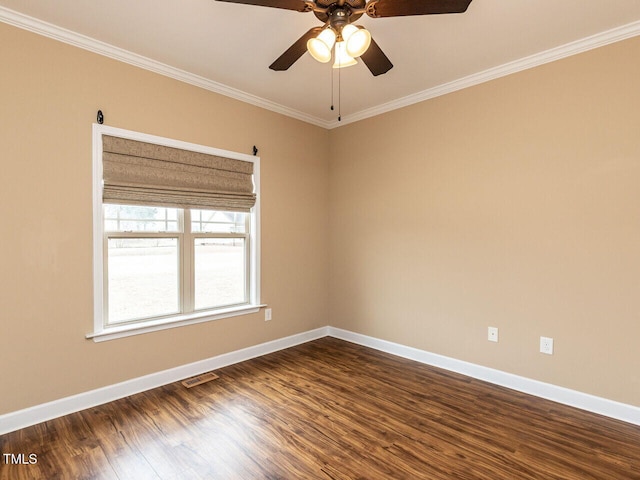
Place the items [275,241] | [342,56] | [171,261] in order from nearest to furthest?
[342,56] → [171,261] → [275,241]

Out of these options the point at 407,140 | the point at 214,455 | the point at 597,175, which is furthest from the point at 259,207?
the point at 597,175

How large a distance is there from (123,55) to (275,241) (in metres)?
2.11

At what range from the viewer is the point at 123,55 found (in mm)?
2652

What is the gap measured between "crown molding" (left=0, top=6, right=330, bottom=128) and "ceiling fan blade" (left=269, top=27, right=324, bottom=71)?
3.91 ft

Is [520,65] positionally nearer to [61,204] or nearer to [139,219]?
[139,219]

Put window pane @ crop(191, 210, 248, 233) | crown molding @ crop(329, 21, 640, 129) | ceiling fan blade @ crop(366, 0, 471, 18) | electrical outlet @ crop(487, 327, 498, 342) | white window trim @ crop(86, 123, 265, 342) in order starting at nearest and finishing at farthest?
ceiling fan blade @ crop(366, 0, 471, 18) → crown molding @ crop(329, 21, 640, 129) → white window trim @ crop(86, 123, 265, 342) → electrical outlet @ crop(487, 327, 498, 342) → window pane @ crop(191, 210, 248, 233)

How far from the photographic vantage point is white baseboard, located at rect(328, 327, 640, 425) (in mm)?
2396

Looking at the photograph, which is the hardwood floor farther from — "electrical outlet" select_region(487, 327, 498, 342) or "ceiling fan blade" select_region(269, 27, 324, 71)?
"ceiling fan blade" select_region(269, 27, 324, 71)

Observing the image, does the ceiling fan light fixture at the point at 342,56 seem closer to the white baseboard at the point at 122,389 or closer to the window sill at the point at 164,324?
the window sill at the point at 164,324

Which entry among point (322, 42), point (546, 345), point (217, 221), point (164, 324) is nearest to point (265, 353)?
point (164, 324)

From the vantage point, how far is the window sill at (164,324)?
261 centimetres

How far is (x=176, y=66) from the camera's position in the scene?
9.48 ft

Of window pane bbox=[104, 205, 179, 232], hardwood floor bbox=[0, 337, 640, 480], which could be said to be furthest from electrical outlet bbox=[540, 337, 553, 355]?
window pane bbox=[104, 205, 179, 232]

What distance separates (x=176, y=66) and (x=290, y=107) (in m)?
1.27
